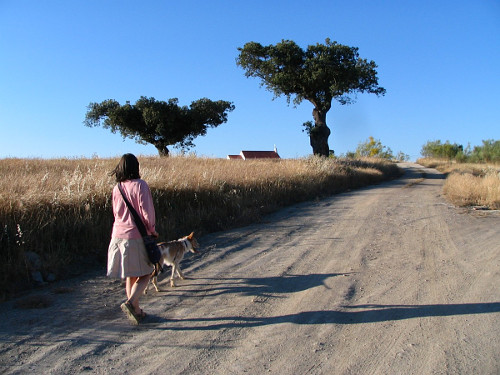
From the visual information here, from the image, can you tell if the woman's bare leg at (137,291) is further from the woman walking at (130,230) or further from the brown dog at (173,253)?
the brown dog at (173,253)

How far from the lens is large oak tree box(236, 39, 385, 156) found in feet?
93.3

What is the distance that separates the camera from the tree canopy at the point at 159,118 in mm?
35500

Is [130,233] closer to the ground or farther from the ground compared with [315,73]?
closer to the ground

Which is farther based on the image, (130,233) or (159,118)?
(159,118)

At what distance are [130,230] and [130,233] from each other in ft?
0.11

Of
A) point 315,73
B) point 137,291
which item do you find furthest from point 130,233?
point 315,73

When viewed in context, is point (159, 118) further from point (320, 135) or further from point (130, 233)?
point (130, 233)

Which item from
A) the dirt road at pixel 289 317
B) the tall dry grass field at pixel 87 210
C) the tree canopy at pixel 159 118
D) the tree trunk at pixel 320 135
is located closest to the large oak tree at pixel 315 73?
the tree trunk at pixel 320 135

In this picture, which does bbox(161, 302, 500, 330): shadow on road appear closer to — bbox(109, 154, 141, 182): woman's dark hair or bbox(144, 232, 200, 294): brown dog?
bbox(144, 232, 200, 294): brown dog

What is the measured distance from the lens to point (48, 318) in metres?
4.48

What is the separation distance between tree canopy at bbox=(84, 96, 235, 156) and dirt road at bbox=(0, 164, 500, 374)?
29.8m

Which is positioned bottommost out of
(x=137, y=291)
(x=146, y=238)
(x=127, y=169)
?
(x=137, y=291)

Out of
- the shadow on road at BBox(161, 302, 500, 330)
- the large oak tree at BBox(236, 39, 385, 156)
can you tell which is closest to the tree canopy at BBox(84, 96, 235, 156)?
the large oak tree at BBox(236, 39, 385, 156)

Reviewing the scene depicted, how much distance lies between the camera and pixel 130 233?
4.31 metres
